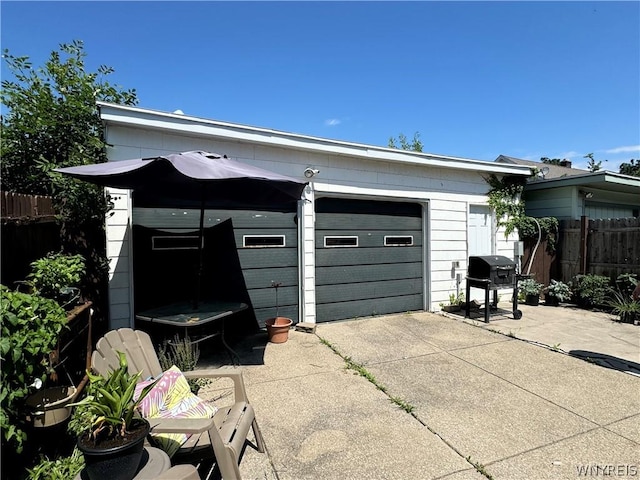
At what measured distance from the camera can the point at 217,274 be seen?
4793 millimetres

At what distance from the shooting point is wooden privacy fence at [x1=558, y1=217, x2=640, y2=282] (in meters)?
6.43

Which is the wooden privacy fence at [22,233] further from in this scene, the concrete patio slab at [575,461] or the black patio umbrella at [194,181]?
the concrete patio slab at [575,461]

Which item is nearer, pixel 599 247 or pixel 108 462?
pixel 108 462

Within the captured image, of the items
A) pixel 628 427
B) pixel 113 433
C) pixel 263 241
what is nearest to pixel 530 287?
pixel 628 427

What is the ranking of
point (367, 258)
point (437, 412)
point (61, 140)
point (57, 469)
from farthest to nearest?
point (367, 258)
point (61, 140)
point (437, 412)
point (57, 469)

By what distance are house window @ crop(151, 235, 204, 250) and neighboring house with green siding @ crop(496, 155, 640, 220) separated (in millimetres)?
7946

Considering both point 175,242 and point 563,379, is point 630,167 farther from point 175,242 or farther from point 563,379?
point 175,242

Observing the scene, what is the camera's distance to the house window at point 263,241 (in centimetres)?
491

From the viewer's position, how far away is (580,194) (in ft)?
25.6

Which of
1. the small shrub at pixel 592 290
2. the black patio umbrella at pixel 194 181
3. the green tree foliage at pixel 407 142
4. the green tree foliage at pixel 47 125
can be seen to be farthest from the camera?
the green tree foliage at pixel 407 142

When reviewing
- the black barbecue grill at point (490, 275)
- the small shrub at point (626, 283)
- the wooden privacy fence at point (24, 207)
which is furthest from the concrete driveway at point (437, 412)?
the small shrub at point (626, 283)

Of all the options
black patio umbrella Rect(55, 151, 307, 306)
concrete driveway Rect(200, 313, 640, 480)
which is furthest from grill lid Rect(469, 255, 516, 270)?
black patio umbrella Rect(55, 151, 307, 306)

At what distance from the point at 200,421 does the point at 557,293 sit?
25.8ft

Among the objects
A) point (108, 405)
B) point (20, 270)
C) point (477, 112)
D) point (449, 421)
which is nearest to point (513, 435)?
point (449, 421)
